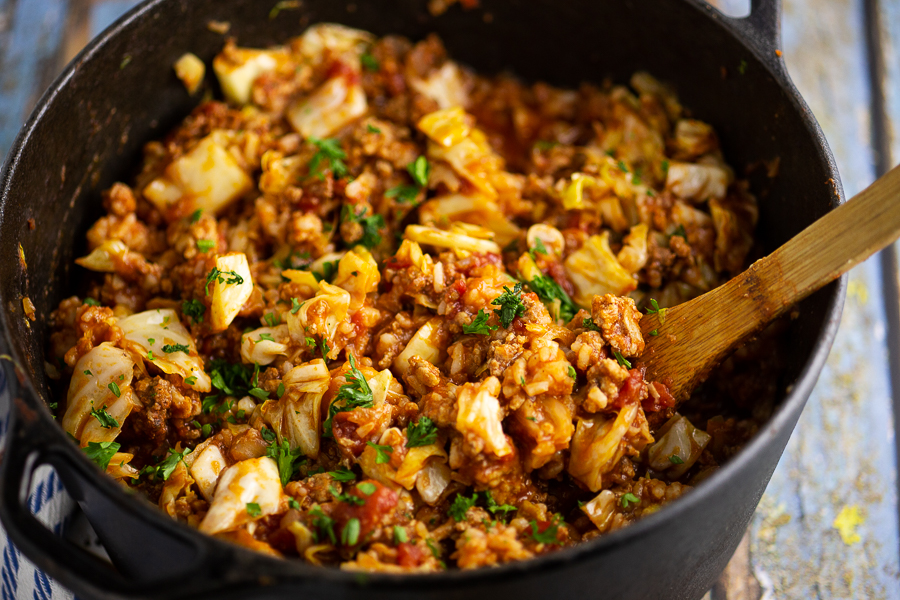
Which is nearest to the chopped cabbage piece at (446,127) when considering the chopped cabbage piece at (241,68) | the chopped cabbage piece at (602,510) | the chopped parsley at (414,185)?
the chopped parsley at (414,185)

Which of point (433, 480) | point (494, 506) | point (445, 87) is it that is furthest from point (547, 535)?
point (445, 87)

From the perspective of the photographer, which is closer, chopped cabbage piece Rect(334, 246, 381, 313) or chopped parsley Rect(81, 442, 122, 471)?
chopped parsley Rect(81, 442, 122, 471)

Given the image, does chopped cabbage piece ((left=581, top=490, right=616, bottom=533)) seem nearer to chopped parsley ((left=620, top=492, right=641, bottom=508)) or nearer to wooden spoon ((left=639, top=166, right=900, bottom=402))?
chopped parsley ((left=620, top=492, right=641, bottom=508))

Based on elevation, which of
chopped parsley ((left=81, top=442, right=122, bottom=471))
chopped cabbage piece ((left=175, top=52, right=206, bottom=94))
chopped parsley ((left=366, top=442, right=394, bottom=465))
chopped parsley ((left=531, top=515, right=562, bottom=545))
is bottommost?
chopped parsley ((left=531, top=515, right=562, bottom=545))

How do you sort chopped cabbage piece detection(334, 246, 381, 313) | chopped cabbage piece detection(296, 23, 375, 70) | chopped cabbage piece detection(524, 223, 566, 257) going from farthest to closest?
1. chopped cabbage piece detection(296, 23, 375, 70)
2. chopped cabbage piece detection(524, 223, 566, 257)
3. chopped cabbage piece detection(334, 246, 381, 313)

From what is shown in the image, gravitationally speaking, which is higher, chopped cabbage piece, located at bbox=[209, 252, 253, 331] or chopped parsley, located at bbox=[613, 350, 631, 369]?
chopped cabbage piece, located at bbox=[209, 252, 253, 331]

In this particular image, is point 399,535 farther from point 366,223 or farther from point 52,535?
point 366,223

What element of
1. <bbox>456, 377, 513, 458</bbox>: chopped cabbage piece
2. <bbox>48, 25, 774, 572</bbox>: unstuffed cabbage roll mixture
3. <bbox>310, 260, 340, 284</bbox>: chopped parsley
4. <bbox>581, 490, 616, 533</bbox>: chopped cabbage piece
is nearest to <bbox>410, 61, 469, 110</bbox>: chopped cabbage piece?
<bbox>48, 25, 774, 572</bbox>: unstuffed cabbage roll mixture
